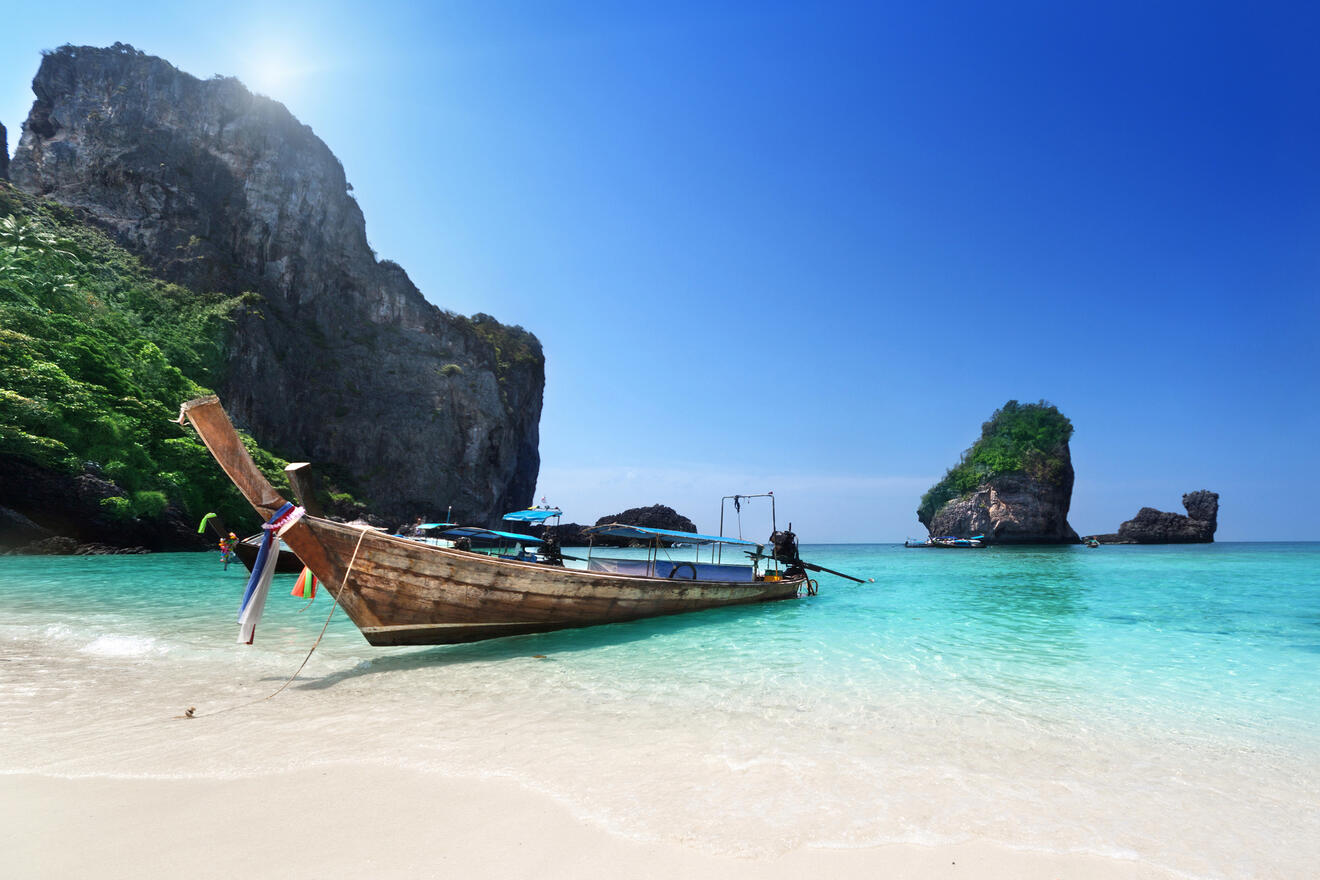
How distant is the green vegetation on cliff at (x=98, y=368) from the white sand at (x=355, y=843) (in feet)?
93.4

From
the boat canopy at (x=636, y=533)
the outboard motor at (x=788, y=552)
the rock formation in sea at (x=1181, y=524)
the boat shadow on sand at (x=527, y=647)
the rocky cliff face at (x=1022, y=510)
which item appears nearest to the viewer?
the boat shadow on sand at (x=527, y=647)

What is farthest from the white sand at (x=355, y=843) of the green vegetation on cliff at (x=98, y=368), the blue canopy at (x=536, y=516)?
the green vegetation on cliff at (x=98, y=368)

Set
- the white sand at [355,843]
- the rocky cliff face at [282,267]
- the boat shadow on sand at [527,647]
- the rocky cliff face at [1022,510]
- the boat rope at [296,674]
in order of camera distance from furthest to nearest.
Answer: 1. the rocky cliff face at [1022,510]
2. the rocky cliff face at [282,267]
3. the boat shadow on sand at [527,647]
4. the boat rope at [296,674]
5. the white sand at [355,843]

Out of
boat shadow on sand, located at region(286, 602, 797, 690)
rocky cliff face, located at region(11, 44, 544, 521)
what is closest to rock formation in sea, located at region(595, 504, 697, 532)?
rocky cliff face, located at region(11, 44, 544, 521)

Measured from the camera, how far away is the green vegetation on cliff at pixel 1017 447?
3447 inches

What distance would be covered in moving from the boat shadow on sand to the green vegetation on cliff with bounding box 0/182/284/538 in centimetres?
2545

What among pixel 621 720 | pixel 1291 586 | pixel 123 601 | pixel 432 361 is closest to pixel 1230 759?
pixel 621 720

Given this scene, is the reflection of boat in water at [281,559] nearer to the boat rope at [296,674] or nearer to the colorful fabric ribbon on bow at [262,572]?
the boat rope at [296,674]

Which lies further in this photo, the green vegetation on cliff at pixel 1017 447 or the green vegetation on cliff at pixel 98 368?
the green vegetation on cliff at pixel 1017 447

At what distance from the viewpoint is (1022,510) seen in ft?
282

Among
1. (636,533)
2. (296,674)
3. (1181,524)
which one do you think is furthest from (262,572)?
(1181,524)

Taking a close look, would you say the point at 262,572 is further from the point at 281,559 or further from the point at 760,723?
the point at 281,559

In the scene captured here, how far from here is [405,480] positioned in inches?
2319

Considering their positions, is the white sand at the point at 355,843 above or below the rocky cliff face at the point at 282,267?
below
